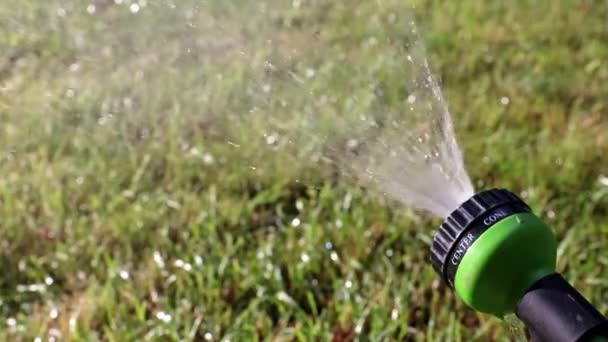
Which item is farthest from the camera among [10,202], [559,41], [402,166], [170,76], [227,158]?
[559,41]

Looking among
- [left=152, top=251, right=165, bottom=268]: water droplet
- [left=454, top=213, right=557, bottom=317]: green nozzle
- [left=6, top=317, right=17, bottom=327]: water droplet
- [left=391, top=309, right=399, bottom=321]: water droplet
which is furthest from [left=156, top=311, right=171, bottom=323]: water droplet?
[left=454, top=213, right=557, bottom=317]: green nozzle

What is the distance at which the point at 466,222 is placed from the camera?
101 centimetres

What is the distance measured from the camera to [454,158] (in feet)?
4.45

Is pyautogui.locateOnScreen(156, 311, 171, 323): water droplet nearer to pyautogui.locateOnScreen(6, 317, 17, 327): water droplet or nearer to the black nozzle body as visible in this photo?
pyautogui.locateOnScreen(6, 317, 17, 327): water droplet

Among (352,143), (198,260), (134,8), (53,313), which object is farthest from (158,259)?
(134,8)

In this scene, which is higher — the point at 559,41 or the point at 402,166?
the point at 402,166

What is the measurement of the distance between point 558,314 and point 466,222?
15 cm

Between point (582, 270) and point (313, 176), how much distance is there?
591 millimetres

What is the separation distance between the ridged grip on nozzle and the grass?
0.43 metres

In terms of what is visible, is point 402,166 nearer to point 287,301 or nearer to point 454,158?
point 454,158

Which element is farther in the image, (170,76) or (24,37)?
(24,37)

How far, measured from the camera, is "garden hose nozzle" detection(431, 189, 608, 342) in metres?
0.98

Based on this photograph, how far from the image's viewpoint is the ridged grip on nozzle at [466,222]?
1002mm

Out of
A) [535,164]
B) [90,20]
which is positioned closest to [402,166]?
[535,164]
